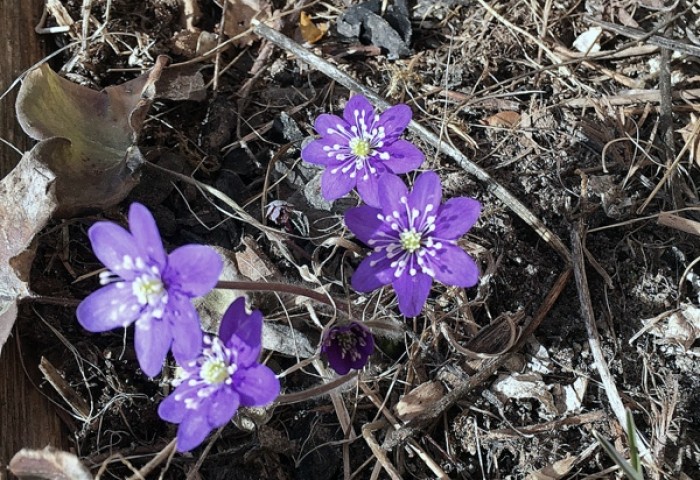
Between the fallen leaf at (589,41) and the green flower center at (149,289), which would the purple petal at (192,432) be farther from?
the fallen leaf at (589,41)

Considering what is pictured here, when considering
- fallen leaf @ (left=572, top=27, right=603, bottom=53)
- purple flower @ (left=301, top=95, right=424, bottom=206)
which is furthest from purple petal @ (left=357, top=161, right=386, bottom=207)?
fallen leaf @ (left=572, top=27, right=603, bottom=53)

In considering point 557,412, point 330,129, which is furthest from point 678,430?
point 330,129

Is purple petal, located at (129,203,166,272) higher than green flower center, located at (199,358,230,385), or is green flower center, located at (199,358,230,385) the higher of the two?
purple petal, located at (129,203,166,272)

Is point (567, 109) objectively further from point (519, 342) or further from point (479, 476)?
point (479, 476)

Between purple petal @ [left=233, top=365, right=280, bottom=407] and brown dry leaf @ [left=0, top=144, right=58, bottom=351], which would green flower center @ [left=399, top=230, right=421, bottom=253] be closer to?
purple petal @ [left=233, top=365, right=280, bottom=407]

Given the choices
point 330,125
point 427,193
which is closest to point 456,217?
point 427,193

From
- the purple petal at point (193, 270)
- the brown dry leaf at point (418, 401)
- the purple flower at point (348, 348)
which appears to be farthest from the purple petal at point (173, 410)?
the brown dry leaf at point (418, 401)

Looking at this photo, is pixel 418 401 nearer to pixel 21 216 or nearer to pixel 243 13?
pixel 21 216

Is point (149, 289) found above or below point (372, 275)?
above
